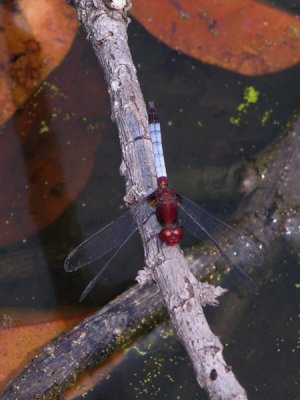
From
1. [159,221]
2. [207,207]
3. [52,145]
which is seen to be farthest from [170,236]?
[52,145]

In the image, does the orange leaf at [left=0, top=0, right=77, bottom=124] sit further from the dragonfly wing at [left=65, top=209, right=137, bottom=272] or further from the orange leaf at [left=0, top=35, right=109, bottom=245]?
the dragonfly wing at [left=65, top=209, right=137, bottom=272]

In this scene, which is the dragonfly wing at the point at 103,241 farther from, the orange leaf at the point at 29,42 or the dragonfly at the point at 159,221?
the orange leaf at the point at 29,42

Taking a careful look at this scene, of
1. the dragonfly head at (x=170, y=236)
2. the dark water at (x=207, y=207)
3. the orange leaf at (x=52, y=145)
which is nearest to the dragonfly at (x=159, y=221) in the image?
the dragonfly head at (x=170, y=236)

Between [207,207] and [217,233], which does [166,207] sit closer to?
[217,233]

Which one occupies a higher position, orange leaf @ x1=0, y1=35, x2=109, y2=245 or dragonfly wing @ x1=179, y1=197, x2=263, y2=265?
orange leaf @ x1=0, y1=35, x2=109, y2=245

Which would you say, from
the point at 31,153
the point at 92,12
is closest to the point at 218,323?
the point at 31,153

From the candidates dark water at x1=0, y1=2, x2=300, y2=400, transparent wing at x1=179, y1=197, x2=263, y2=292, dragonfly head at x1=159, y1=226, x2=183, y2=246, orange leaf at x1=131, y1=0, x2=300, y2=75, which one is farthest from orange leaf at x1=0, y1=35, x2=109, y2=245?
dragonfly head at x1=159, y1=226, x2=183, y2=246

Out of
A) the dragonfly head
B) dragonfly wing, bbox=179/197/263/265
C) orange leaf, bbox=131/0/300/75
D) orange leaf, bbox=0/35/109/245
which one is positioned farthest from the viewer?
orange leaf, bbox=131/0/300/75
